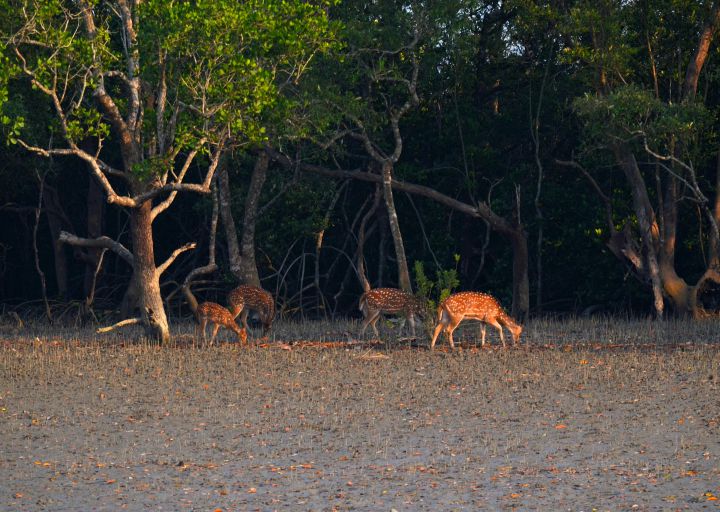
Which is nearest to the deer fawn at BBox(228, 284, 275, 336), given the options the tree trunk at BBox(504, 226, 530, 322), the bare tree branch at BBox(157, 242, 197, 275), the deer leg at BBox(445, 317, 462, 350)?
the bare tree branch at BBox(157, 242, 197, 275)

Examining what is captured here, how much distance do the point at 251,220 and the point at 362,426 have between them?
10.3 meters

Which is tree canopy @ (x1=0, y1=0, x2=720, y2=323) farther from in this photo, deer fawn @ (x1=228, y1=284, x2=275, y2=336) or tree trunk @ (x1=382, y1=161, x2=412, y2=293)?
deer fawn @ (x1=228, y1=284, x2=275, y2=336)

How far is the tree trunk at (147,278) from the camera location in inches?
621

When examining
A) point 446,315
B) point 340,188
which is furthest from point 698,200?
point 340,188

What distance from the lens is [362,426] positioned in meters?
9.82

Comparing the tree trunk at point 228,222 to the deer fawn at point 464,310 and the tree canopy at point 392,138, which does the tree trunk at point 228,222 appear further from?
the deer fawn at point 464,310

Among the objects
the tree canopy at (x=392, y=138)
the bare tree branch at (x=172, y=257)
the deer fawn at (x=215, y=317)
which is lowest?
the deer fawn at (x=215, y=317)

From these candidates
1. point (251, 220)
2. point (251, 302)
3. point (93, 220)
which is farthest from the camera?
point (93, 220)

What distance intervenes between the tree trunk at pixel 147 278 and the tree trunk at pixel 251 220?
154 inches

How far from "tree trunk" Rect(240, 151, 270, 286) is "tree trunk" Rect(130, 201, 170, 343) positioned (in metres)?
3.91

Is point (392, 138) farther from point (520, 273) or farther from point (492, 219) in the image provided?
point (520, 273)

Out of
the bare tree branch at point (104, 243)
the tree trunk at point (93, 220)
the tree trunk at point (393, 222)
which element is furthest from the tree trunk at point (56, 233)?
the tree trunk at point (393, 222)

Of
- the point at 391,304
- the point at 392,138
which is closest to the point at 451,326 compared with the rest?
the point at 391,304

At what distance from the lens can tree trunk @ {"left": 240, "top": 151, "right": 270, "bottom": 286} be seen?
777 inches
